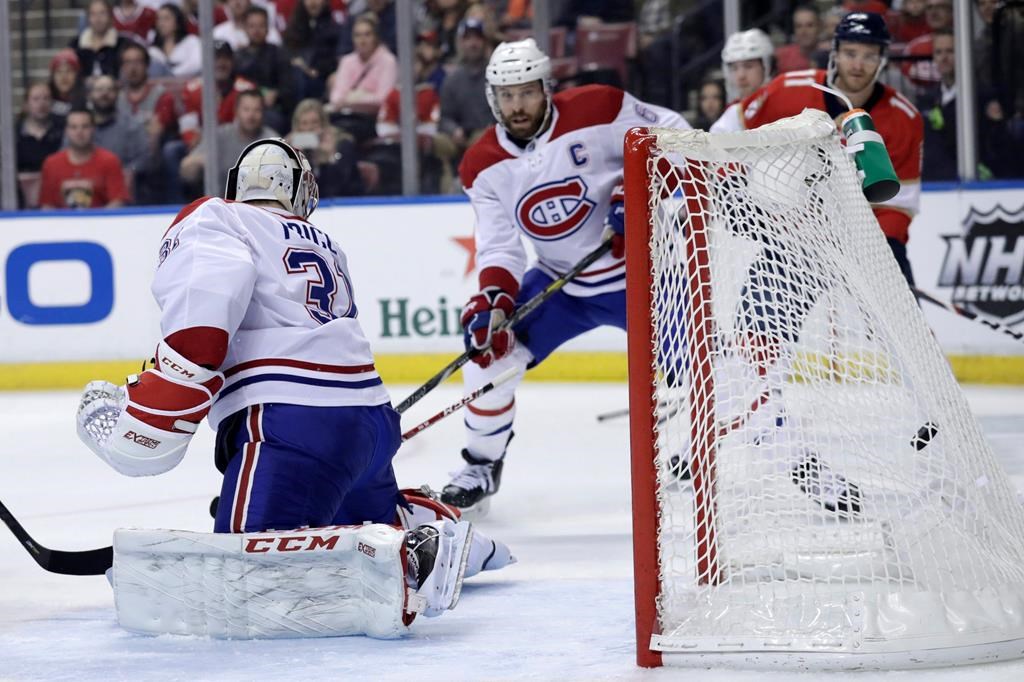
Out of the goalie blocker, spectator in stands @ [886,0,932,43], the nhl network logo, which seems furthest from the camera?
spectator in stands @ [886,0,932,43]

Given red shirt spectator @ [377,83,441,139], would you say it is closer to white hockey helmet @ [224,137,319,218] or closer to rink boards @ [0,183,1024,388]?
rink boards @ [0,183,1024,388]

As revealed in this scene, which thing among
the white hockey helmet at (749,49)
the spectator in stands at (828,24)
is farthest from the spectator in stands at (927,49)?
the white hockey helmet at (749,49)

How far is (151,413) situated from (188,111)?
16.4 ft

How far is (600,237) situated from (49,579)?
5.64 feet

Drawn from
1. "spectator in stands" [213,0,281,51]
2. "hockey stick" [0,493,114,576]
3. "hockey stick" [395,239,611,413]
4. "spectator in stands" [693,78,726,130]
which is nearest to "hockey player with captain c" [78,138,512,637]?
"hockey stick" [0,493,114,576]

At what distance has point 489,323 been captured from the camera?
12.8 ft

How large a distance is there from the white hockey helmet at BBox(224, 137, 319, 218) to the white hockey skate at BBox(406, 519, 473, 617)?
25.6 inches

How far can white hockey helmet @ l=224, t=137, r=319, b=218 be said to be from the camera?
279 cm

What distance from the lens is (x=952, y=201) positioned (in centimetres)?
629

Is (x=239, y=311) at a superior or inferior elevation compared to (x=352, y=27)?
inferior

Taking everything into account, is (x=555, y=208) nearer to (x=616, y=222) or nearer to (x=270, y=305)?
(x=616, y=222)

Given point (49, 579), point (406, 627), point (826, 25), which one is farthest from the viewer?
point (826, 25)

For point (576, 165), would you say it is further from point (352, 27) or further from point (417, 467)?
point (352, 27)

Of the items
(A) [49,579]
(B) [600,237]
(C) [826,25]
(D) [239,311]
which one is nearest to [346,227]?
(C) [826,25]
